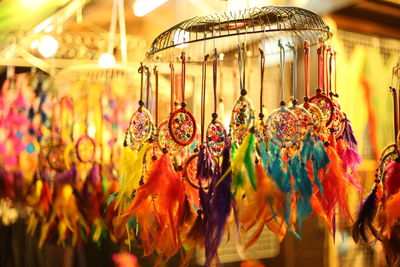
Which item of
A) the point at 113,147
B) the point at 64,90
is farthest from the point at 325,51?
the point at 64,90

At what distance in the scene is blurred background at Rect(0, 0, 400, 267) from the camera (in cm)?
182

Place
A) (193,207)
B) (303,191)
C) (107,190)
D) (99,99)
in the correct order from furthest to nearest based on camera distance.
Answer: (99,99), (107,190), (193,207), (303,191)

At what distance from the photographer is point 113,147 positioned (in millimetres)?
1615

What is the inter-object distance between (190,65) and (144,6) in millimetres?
357

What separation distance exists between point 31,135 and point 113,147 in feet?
0.86

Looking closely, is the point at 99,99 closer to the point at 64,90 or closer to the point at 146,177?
the point at 64,90

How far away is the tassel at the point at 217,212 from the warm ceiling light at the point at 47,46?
3.78ft

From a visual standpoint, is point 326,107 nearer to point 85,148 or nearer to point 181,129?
point 181,129

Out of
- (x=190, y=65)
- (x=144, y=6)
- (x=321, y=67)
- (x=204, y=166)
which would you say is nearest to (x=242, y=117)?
(x=204, y=166)

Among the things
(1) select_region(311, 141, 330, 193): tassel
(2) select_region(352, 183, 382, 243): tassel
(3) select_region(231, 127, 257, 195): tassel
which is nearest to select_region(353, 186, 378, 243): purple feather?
(2) select_region(352, 183, 382, 243): tassel

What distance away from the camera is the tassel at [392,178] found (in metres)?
0.95

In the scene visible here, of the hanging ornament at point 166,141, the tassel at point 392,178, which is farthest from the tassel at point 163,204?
the tassel at point 392,178

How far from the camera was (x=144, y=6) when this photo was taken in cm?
212

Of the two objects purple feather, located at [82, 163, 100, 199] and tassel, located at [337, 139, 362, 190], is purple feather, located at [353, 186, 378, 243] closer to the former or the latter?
tassel, located at [337, 139, 362, 190]
